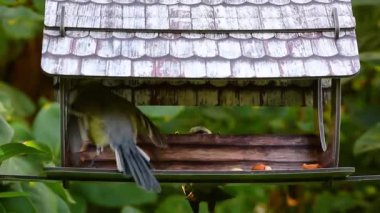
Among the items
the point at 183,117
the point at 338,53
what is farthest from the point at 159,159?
the point at 183,117

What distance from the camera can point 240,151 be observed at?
11.1ft

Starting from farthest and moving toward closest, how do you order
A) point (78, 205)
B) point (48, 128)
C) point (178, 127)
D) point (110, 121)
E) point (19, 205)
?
point (178, 127) < point (78, 205) < point (48, 128) < point (19, 205) < point (110, 121)

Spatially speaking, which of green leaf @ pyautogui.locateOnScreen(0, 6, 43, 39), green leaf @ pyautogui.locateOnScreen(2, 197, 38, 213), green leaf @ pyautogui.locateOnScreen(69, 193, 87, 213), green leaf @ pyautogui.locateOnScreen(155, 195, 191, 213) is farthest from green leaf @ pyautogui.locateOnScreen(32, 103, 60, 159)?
green leaf @ pyautogui.locateOnScreen(155, 195, 191, 213)

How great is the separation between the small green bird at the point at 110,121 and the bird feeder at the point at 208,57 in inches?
2.0

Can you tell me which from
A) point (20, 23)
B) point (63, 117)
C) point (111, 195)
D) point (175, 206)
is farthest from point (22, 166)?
point (175, 206)

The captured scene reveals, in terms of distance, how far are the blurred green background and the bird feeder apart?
0.38m

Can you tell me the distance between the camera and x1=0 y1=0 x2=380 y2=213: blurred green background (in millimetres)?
3658

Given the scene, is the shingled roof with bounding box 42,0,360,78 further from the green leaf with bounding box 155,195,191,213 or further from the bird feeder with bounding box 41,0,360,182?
the green leaf with bounding box 155,195,191,213

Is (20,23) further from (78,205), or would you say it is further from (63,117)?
(63,117)

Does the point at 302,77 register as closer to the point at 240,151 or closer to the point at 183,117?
the point at 240,151

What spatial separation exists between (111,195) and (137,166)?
1.77 metres

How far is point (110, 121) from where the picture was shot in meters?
3.20

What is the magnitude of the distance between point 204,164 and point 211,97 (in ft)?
1.24

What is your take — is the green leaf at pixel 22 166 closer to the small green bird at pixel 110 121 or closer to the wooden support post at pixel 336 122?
the small green bird at pixel 110 121
